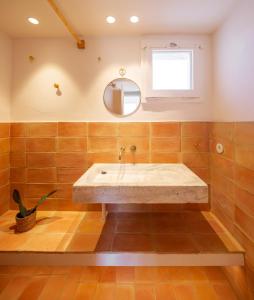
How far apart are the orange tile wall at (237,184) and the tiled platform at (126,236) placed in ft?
0.37

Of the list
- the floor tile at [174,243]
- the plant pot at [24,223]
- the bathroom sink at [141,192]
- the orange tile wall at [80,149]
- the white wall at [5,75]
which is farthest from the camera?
the orange tile wall at [80,149]

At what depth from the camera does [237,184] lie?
1.60m

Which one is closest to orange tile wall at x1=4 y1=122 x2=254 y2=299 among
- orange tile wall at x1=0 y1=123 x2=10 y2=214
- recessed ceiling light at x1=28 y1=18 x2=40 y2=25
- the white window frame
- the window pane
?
orange tile wall at x1=0 y1=123 x2=10 y2=214

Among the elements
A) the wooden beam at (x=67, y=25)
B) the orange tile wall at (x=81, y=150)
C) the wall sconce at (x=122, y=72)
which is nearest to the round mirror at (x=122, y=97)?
the wall sconce at (x=122, y=72)

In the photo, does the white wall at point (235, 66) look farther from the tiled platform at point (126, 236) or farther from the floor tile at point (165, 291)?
the floor tile at point (165, 291)

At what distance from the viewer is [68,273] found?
1.74 meters

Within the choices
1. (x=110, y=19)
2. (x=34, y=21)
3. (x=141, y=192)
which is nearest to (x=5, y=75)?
(x=34, y=21)

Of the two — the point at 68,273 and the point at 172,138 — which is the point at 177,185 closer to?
the point at 172,138

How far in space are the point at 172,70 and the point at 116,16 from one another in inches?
30.4

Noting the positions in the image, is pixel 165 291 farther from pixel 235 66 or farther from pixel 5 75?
pixel 5 75

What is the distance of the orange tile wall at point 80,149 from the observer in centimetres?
212

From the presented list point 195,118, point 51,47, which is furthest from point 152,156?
point 51,47

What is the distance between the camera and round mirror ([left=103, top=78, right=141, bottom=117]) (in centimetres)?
210

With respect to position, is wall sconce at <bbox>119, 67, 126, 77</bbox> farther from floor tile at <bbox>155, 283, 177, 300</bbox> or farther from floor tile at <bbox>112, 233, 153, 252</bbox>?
floor tile at <bbox>155, 283, 177, 300</bbox>
